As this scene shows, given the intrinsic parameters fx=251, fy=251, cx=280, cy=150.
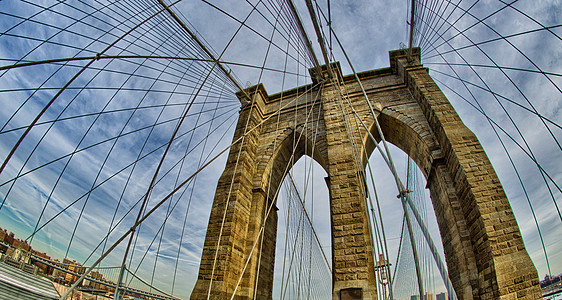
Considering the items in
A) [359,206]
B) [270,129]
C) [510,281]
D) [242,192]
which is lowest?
[510,281]

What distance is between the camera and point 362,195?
24.1ft

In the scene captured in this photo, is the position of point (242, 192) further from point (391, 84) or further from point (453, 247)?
point (391, 84)

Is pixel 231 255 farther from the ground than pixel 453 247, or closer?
closer

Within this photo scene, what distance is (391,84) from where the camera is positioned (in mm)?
9773

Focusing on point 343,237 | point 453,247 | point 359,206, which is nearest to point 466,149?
point 453,247

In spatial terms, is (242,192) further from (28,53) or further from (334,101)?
(28,53)

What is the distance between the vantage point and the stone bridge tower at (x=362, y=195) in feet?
16.2

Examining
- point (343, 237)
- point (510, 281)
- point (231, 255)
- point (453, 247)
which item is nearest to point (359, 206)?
point (343, 237)

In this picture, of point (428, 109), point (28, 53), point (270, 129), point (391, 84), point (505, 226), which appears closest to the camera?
point (28, 53)

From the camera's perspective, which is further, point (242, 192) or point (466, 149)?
point (242, 192)

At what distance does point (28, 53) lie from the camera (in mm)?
3871

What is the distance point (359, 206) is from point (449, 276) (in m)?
3.00

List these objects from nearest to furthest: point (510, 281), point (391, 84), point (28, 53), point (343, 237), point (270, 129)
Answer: point (28, 53) < point (510, 281) < point (343, 237) < point (391, 84) < point (270, 129)

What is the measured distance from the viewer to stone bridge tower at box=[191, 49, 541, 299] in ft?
16.2
